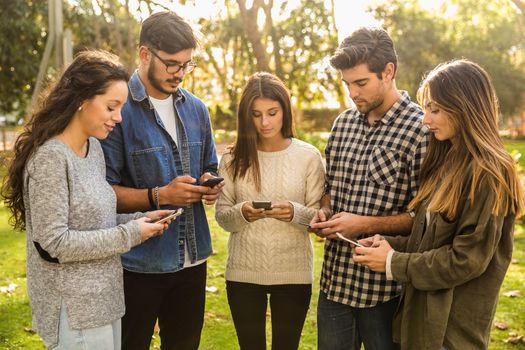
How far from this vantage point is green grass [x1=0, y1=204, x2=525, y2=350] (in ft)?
14.6

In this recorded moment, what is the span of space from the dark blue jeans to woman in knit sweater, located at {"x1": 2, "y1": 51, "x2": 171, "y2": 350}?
1.03m

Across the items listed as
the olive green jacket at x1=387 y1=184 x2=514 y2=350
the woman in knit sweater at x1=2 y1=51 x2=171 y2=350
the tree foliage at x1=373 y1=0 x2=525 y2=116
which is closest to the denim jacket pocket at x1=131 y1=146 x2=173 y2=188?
the woman in knit sweater at x1=2 y1=51 x2=171 y2=350

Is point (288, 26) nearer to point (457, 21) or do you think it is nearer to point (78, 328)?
point (78, 328)

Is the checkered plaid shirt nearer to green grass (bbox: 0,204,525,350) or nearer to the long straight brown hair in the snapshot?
the long straight brown hair

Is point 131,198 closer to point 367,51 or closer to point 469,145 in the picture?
point 367,51

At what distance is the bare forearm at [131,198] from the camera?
2.86 meters

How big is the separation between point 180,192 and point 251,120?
60 cm

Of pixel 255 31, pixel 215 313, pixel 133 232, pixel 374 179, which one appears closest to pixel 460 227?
pixel 374 179

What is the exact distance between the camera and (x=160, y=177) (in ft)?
9.73

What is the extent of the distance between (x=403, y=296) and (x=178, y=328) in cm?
124

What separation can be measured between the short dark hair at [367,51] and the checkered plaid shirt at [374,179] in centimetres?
21

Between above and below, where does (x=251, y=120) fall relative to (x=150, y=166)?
above

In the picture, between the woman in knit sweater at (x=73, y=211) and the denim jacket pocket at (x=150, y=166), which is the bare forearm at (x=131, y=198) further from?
the woman in knit sweater at (x=73, y=211)

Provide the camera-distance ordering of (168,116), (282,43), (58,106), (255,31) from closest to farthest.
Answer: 1. (58,106)
2. (168,116)
3. (255,31)
4. (282,43)
